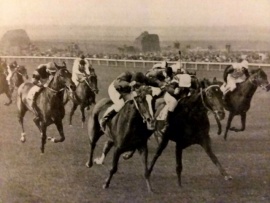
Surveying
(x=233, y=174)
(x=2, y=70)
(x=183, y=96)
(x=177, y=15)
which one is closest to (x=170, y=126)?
(x=183, y=96)

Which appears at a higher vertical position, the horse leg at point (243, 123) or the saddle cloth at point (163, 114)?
the saddle cloth at point (163, 114)

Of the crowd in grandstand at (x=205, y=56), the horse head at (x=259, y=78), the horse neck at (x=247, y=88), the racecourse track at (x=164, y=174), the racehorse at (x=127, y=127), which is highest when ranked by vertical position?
the crowd in grandstand at (x=205, y=56)

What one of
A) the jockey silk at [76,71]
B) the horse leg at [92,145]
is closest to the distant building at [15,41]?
the jockey silk at [76,71]

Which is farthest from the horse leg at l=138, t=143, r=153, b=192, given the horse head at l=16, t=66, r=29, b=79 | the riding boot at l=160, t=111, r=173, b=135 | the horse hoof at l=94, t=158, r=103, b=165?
Answer: the horse head at l=16, t=66, r=29, b=79

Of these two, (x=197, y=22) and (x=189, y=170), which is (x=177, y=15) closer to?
(x=197, y=22)

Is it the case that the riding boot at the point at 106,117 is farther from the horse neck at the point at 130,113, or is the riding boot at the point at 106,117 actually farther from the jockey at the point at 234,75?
the jockey at the point at 234,75

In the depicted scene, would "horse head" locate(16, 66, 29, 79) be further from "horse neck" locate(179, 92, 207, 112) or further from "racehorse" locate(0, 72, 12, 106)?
"horse neck" locate(179, 92, 207, 112)

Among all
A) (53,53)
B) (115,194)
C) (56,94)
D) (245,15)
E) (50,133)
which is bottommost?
(115,194)

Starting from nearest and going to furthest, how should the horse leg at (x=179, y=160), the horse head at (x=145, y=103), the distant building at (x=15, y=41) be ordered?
the horse head at (x=145, y=103) → the horse leg at (x=179, y=160) → the distant building at (x=15, y=41)
